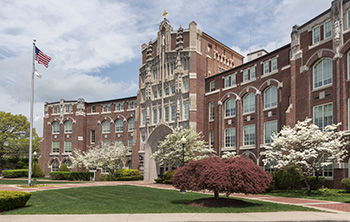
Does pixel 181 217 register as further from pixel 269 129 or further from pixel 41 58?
pixel 269 129

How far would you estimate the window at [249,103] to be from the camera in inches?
1379

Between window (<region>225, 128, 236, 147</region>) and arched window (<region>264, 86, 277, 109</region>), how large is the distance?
5.33 meters

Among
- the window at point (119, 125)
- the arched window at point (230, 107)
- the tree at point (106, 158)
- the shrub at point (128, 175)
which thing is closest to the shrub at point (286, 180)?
the arched window at point (230, 107)

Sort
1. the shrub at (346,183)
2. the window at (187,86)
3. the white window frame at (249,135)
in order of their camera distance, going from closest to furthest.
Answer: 1. the shrub at (346,183)
2. the white window frame at (249,135)
3. the window at (187,86)

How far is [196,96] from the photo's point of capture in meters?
40.2

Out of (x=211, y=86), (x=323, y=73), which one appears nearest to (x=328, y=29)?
(x=323, y=73)

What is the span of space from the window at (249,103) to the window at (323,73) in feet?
27.8

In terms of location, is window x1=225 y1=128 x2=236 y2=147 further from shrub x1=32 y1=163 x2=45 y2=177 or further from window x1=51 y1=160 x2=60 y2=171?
window x1=51 y1=160 x2=60 y2=171

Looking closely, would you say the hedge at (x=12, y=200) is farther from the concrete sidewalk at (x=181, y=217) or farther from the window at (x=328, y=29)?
the window at (x=328, y=29)

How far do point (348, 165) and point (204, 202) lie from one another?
42.9ft

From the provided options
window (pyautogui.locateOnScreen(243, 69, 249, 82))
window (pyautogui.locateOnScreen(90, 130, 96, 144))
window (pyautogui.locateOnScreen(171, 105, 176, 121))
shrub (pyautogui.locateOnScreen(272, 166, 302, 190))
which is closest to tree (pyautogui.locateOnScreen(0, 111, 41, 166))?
window (pyautogui.locateOnScreen(90, 130, 96, 144))

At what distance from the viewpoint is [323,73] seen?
2667 cm

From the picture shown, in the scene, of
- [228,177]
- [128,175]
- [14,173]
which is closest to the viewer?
[228,177]

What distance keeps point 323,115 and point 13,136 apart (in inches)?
2315
